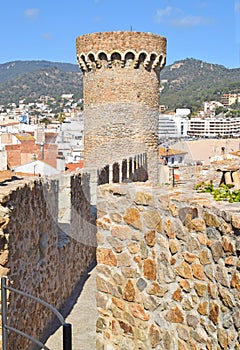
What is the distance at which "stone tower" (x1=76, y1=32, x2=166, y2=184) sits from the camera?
45.6ft

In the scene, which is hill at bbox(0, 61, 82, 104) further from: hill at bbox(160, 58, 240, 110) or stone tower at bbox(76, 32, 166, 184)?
stone tower at bbox(76, 32, 166, 184)

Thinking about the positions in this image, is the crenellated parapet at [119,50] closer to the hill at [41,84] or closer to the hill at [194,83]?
the hill at [194,83]

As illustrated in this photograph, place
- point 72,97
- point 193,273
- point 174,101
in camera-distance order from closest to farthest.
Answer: point 193,273 < point 174,101 < point 72,97

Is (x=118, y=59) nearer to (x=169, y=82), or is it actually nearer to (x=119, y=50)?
(x=119, y=50)


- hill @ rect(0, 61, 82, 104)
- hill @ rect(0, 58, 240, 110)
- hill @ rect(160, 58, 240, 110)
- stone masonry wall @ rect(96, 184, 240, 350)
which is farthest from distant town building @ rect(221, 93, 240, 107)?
stone masonry wall @ rect(96, 184, 240, 350)

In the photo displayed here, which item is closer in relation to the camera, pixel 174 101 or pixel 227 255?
pixel 227 255

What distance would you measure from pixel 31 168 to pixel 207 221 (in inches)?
462

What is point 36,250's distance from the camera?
6645mm

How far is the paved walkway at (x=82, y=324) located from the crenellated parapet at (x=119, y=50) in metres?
7.21

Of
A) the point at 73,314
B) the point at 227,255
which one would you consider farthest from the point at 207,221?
the point at 73,314

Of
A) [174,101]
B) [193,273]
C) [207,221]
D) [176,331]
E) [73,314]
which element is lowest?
[73,314]

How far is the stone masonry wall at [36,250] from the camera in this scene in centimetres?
561

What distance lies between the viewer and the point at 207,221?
3016 millimetres

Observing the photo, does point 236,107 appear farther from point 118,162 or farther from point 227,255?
point 227,255
